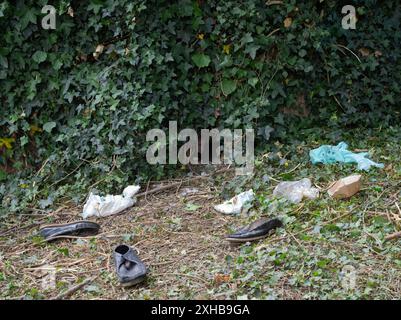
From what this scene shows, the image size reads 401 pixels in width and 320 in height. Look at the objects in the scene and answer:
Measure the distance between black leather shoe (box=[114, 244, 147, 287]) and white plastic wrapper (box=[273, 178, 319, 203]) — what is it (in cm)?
114

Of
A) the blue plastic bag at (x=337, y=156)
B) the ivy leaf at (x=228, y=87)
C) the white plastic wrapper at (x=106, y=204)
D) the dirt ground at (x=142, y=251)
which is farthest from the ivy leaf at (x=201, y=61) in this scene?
A: the white plastic wrapper at (x=106, y=204)

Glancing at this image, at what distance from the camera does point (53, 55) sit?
4.91 m

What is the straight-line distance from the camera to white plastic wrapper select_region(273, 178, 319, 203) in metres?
4.10

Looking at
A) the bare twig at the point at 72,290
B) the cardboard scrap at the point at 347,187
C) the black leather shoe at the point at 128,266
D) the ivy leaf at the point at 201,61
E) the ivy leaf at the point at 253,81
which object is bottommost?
the bare twig at the point at 72,290

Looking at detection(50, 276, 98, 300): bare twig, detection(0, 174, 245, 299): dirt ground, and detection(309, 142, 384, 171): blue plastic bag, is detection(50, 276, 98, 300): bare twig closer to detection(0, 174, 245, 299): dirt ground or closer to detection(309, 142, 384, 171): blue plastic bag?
detection(0, 174, 245, 299): dirt ground

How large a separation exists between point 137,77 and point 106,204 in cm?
104

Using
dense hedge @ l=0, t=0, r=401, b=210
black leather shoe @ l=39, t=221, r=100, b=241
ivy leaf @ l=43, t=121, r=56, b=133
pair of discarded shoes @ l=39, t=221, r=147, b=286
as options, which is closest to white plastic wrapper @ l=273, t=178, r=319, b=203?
dense hedge @ l=0, t=0, r=401, b=210

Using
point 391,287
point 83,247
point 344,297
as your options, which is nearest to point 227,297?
point 344,297

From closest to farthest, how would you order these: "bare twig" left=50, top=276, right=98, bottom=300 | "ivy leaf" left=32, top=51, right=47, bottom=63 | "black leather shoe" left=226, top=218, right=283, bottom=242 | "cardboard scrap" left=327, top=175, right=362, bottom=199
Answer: "bare twig" left=50, top=276, right=98, bottom=300, "black leather shoe" left=226, top=218, right=283, bottom=242, "cardboard scrap" left=327, top=175, right=362, bottom=199, "ivy leaf" left=32, top=51, right=47, bottom=63

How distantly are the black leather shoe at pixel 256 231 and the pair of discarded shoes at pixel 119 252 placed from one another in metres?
0.59

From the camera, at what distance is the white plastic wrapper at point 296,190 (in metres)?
4.10

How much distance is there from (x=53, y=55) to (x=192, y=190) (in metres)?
1.56

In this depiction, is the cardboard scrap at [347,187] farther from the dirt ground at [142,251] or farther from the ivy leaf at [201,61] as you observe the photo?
the ivy leaf at [201,61]

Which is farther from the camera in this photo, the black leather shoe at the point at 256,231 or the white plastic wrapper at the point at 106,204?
the white plastic wrapper at the point at 106,204
